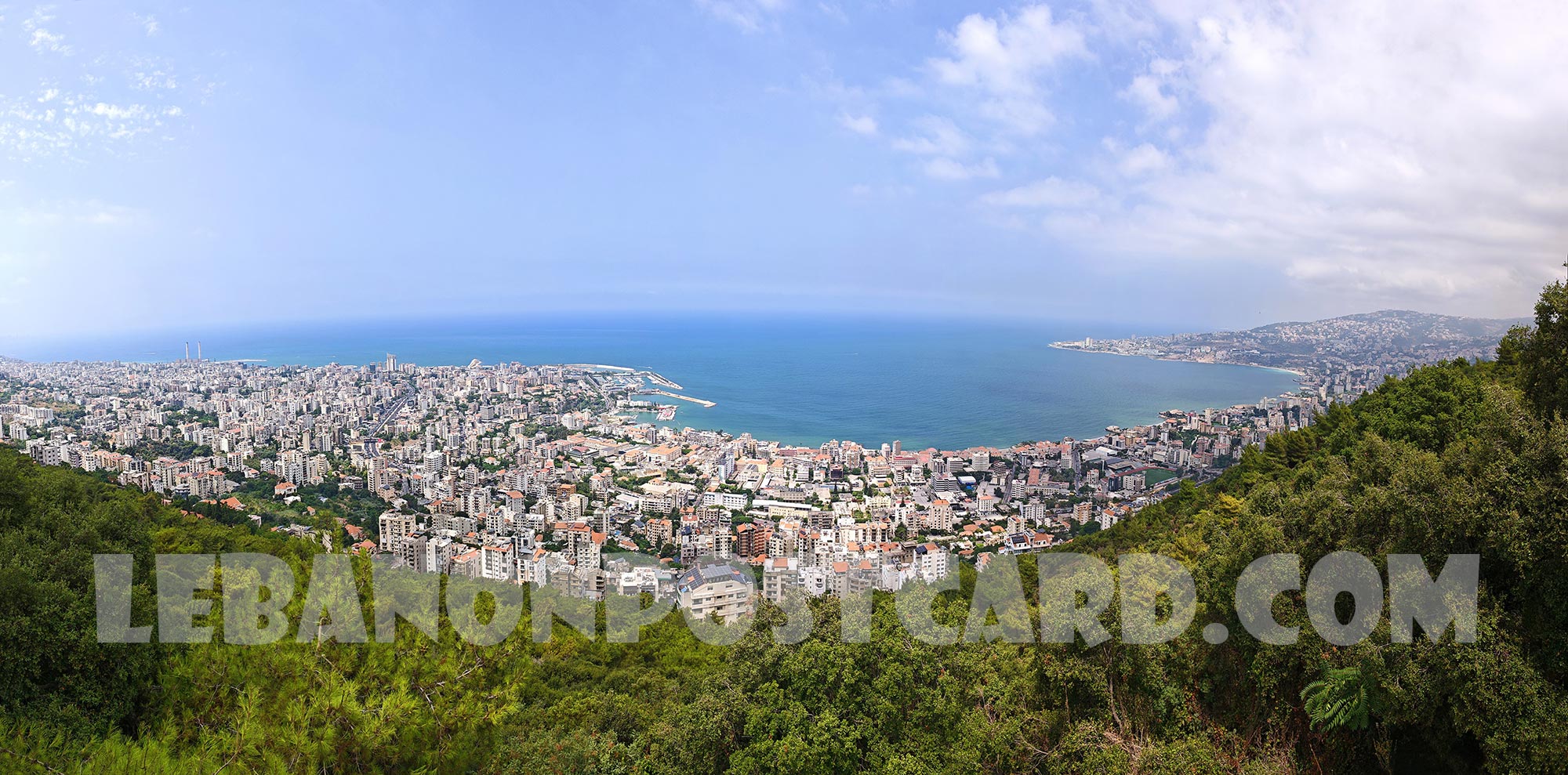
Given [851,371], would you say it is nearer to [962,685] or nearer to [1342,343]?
[1342,343]

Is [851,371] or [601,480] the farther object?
[851,371]

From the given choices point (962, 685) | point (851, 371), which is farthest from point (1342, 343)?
point (962, 685)

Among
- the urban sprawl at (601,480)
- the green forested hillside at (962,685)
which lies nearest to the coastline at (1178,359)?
the urban sprawl at (601,480)

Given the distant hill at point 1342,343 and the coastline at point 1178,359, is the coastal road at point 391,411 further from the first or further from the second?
the coastline at point 1178,359

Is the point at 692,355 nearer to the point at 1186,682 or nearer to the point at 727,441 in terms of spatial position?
the point at 727,441

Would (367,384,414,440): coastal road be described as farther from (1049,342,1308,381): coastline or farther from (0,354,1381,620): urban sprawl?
(1049,342,1308,381): coastline

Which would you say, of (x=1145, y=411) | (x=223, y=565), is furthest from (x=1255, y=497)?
(x=1145, y=411)

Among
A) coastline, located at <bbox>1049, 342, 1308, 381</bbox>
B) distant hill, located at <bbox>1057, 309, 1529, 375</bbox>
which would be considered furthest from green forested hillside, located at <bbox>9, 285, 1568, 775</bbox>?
coastline, located at <bbox>1049, 342, 1308, 381</bbox>
